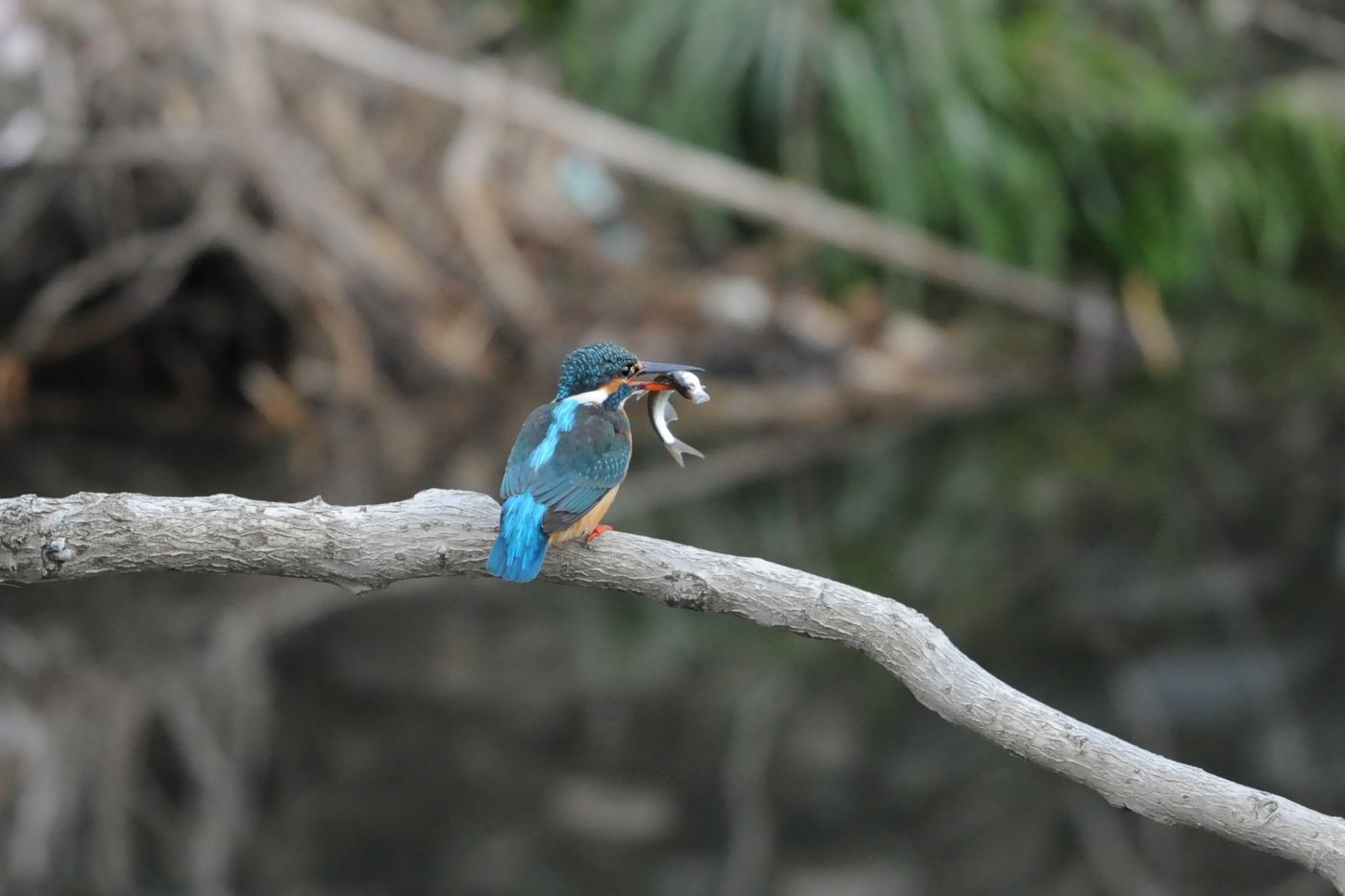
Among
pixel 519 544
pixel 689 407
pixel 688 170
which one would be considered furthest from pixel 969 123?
pixel 519 544

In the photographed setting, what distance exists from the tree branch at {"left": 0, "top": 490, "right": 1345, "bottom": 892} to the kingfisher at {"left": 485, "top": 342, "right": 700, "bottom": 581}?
47 mm

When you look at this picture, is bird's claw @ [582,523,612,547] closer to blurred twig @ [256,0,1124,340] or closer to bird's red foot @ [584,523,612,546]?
bird's red foot @ [584,523,612,546]

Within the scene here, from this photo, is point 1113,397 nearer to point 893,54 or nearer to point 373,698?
point 893,54

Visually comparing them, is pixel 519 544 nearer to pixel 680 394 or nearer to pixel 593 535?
pixel 593 535

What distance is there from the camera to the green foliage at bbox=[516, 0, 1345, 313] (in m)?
8.09

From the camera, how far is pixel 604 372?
2.14 metres

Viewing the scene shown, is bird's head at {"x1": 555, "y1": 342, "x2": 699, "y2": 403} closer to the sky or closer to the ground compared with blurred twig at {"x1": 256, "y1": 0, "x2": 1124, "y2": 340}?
closer to the ground

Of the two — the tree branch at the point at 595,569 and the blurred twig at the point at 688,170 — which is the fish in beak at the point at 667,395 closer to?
the tree branch at the point at 595,569

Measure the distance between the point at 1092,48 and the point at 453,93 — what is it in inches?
158

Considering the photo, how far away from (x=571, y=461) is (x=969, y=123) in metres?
6.63

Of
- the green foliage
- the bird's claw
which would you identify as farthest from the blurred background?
the bird's claw

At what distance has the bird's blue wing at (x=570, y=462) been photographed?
1.88 metres

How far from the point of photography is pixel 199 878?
11.9 feet

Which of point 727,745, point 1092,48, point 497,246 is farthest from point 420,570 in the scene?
point 1092,48
